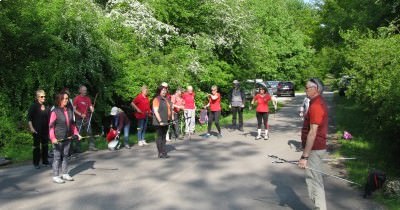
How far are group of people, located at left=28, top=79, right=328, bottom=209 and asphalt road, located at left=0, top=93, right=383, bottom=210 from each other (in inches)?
22.6

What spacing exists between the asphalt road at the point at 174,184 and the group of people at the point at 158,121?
57cm

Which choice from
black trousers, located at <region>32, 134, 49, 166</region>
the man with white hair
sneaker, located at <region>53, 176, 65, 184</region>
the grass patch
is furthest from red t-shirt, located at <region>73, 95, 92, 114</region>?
the grass patch

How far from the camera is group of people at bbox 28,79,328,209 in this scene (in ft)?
21.2

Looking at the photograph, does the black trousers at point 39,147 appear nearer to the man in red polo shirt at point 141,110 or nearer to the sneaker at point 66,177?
the sneaker at point 66,177

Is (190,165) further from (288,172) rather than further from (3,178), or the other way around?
(3,178)

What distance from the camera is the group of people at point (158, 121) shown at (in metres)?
6.46

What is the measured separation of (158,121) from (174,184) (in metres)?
2.81

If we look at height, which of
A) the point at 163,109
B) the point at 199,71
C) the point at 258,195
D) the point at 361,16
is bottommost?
the point at 258,195

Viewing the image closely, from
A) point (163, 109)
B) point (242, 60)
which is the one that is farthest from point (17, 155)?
point (242, 60)

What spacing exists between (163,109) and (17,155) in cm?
416

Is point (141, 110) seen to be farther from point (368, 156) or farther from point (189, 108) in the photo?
point (368, 156)

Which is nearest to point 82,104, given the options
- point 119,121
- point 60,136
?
point 119,121

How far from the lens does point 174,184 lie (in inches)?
347

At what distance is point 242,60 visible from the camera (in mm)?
27016
